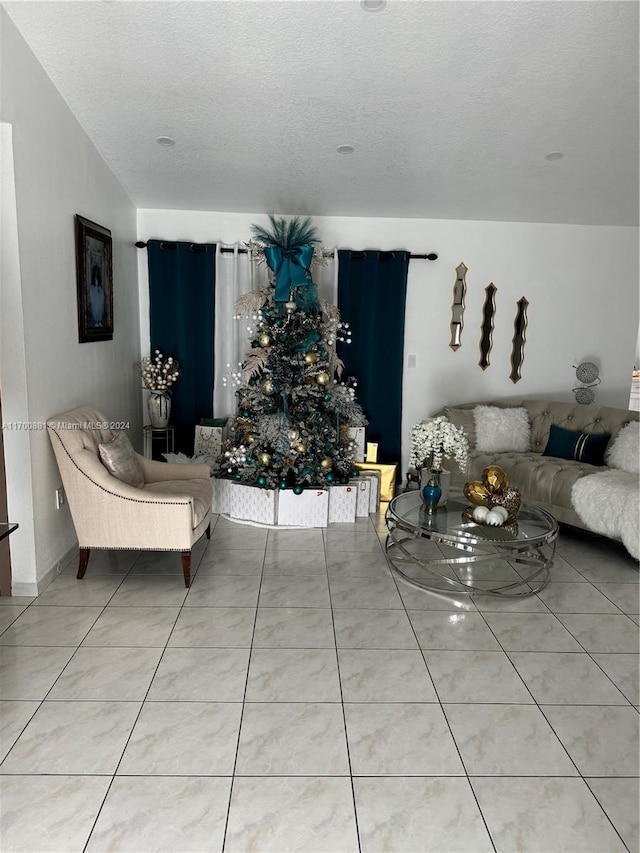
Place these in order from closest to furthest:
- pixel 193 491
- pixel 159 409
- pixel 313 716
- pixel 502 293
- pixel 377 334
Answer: pixel 313 716
pixel 193 491
pixel 159 409
pixel 377 334
pixel 502 293

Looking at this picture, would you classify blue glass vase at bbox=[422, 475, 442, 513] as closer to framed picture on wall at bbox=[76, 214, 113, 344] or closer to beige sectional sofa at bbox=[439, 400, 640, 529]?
beige sectional sofa at bbox=[439, 400, 640, 529]

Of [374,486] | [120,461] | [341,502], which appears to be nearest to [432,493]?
[341,502]

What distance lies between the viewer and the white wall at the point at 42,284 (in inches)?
103

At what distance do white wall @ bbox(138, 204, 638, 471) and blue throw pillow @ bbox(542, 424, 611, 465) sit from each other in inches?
38.5

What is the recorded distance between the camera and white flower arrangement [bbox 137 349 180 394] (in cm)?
483

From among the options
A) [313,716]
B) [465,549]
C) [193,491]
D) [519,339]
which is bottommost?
[313,716]

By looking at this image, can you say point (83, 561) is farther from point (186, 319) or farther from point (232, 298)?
point (232, 298)

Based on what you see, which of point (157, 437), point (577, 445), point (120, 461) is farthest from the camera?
point (157, 437)

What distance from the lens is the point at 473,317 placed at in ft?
17.4

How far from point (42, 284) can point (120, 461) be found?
1028 mm

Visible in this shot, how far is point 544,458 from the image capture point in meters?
4.43

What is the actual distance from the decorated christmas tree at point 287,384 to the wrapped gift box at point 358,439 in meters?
0.37

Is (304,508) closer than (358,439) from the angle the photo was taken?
Yes

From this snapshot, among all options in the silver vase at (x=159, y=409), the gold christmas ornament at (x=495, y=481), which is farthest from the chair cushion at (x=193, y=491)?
the gold christmas ornament at (x=495, y=481)
